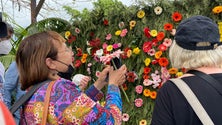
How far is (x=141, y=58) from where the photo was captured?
12.5 feet

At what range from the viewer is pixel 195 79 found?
1417 mm

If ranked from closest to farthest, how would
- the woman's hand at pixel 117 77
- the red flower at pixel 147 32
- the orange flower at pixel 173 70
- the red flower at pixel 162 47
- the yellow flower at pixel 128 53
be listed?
the woman's hand at pixel 117 77
the orange flower at pixel 173 70
the red flower at pixel 162 47
the red flower at pixel 147 32
the yellow flower at pixel 128 53

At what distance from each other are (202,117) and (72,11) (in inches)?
136

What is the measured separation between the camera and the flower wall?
3.58m

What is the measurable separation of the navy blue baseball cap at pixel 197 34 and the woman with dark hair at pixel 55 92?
52cm

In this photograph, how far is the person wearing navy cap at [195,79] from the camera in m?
1.37

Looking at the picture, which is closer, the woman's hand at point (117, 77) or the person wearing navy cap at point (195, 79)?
the person wearing navy cap at point (195, 79)

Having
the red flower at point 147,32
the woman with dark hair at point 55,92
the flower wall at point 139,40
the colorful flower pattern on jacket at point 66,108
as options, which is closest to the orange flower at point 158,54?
the flower wall at point 139,40

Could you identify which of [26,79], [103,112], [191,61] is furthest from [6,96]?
[191,61]

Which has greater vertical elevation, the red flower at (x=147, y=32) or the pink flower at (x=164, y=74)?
the red flower at (x=147, y=32)

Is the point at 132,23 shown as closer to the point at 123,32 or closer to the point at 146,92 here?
the point at 123,32

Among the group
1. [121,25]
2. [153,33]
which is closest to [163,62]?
[153,33]

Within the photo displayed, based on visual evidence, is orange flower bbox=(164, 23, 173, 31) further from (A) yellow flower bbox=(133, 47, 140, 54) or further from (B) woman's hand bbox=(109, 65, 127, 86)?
(B) woman's hand bbox=(109, 65, 127, 86)

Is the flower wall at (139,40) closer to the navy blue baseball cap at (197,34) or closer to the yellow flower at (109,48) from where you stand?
the yellow flower at (109,48)
